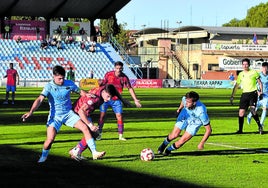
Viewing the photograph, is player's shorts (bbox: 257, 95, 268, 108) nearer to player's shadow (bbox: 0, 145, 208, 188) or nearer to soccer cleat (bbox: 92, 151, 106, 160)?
player's shadow (bbox: 0, 145, 208, 188)

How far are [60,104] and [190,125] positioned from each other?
2.80m

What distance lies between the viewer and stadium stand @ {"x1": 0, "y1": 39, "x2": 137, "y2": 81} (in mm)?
68438

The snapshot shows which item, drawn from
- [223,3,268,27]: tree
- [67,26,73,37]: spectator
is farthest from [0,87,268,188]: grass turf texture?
[223,3,268,27]: tree

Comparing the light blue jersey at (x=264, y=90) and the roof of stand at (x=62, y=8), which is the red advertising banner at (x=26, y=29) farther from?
the light blue jersey at (x=264, y=90)

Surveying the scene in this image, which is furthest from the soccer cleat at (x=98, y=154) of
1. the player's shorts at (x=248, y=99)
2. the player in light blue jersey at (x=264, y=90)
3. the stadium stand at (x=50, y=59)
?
the stadium stand at (x=50, y=59)

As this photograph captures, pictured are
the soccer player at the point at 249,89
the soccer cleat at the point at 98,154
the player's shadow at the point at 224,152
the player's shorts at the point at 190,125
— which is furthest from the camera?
the soccer player at the point at 249,89

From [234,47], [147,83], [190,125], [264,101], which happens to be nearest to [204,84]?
[147,83]

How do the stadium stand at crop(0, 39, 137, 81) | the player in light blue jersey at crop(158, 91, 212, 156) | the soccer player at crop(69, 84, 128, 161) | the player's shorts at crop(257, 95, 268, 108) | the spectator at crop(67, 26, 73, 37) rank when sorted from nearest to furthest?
the soccer player at crop(69, 84, 128, 161) → the player in light blue jersey at crop(158, 91, 212, 156) → the player's shorts at crop(257, 95, 268, 108) → the stadium stand at crop(0, 39, 137, 81) → the spectator at crop(67, 26, 73, 37)

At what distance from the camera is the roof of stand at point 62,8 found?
231ft

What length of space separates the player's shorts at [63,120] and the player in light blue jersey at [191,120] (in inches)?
87.2

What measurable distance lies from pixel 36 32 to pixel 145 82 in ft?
46.5

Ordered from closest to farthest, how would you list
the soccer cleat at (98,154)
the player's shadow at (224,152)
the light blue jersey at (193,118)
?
the soccer cleat at (98,154) → the light blue jersey at (193,118) → the player's shadow at (224,152)

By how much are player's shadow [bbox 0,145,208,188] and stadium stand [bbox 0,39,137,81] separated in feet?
181

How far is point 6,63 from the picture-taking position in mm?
67688
